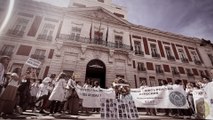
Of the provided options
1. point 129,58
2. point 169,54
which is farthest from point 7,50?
point 169,54

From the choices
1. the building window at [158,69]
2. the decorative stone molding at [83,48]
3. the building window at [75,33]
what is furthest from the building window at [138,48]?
the building window at [75,33]

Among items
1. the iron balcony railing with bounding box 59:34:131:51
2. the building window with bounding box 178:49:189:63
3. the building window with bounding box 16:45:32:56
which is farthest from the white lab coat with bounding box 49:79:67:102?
the building window with bounding box 178:49:189:63

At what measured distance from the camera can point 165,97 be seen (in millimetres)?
5902

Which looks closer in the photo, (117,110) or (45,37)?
(117,110)

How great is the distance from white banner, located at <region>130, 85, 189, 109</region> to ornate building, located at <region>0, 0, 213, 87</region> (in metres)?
6.68

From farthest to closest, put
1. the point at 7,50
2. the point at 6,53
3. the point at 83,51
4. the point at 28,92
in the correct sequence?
the point at 83,51 < the point at 7,50 < the point at 6,53 < the point at 28,92

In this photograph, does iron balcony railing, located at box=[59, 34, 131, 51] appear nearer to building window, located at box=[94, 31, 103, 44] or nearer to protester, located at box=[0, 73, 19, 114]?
building window, located at box=[94, 31, 103, 44]

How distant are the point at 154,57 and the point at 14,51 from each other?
16091 mm

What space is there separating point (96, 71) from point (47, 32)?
7.03m

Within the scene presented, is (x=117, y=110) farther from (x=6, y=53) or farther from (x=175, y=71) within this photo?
(x=175, y=71)

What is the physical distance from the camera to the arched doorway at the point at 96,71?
14320 millimetres

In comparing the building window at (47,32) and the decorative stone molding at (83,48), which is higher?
the building window at (47,32)

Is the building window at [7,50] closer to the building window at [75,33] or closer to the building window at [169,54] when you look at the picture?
the building window at [75,33]

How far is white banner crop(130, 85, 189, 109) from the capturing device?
568 cm
